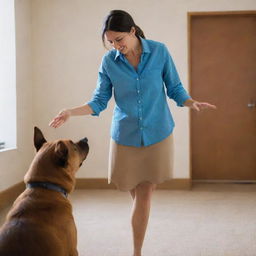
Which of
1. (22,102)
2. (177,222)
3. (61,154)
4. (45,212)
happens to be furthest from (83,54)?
(45,212)

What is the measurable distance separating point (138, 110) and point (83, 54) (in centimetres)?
293

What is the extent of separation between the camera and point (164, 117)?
226 cm

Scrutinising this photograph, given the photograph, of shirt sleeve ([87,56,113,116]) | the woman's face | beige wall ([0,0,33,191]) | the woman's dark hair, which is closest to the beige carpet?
beige wall ([0,0,33,191])

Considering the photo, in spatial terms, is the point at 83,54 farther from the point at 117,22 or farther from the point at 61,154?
the point at 61,154

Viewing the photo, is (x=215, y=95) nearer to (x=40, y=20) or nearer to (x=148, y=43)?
(x=40, y=20)

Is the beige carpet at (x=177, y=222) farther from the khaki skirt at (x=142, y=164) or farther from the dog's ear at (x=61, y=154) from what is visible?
the dog's ear at (x=61, y=154)

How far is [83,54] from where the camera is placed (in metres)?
4.97

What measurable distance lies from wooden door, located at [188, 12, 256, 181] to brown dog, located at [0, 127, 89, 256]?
3485mm

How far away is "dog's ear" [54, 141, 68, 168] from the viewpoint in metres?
1.80

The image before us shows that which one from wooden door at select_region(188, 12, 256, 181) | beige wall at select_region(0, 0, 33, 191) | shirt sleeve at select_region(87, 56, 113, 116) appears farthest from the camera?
wooden door at select_region(188, 12, 256, 181)

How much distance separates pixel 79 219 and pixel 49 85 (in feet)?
→ 6.72

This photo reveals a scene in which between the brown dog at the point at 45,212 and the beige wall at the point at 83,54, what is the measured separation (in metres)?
3.05

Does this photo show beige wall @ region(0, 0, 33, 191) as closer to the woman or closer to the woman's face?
the woman

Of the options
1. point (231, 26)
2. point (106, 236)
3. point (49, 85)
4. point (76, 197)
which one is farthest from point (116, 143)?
point (231, 26)
